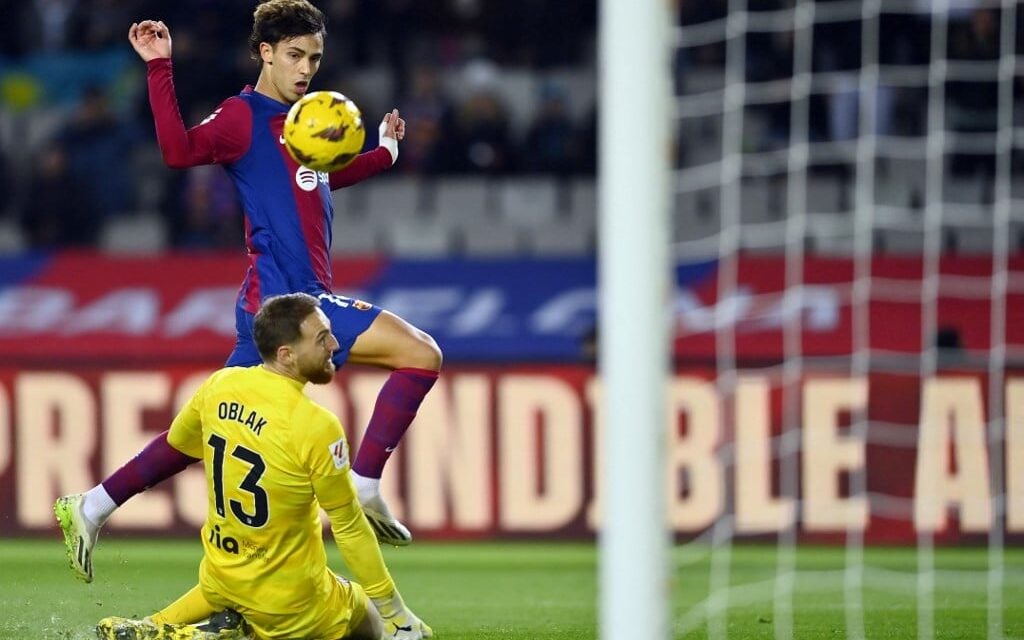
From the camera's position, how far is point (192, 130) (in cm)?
534

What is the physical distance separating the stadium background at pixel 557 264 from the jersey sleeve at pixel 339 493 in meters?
4.18

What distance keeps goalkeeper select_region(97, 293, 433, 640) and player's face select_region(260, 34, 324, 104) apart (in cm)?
109

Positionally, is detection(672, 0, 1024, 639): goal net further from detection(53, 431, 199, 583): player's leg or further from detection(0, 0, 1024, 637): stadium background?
detection(53, 431, 199, 583): player's leg

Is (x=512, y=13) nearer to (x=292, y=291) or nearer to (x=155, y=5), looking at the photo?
(x=155, y=5)

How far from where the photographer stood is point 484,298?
39.4ft

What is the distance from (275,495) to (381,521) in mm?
886

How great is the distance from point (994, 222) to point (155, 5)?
7.24m

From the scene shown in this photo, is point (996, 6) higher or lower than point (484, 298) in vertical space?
higher

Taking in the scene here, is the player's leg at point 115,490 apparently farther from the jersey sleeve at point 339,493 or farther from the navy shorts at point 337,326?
the jersey sleeve at point 339,493

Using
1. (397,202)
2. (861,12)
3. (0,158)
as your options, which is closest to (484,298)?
(397,202)

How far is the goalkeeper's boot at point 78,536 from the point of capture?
5.42 meters

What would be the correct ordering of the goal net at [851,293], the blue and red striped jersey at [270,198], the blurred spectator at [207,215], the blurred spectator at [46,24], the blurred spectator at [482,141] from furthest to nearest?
1. the blurred spectator at [46,24]
2. the blurred spectator at [482,141]
3. the blurred spectator at [207,215]
4. the goal net at [851,293]
5. the blue and red striped jersey at [270,198]

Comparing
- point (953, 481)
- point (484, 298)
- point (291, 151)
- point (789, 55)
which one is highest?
point (789, 55)

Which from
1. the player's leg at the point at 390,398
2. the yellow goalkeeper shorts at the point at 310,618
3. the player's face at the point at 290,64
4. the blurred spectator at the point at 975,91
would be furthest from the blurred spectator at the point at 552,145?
the yellow goalkeeper shorts at the point at 310,618
